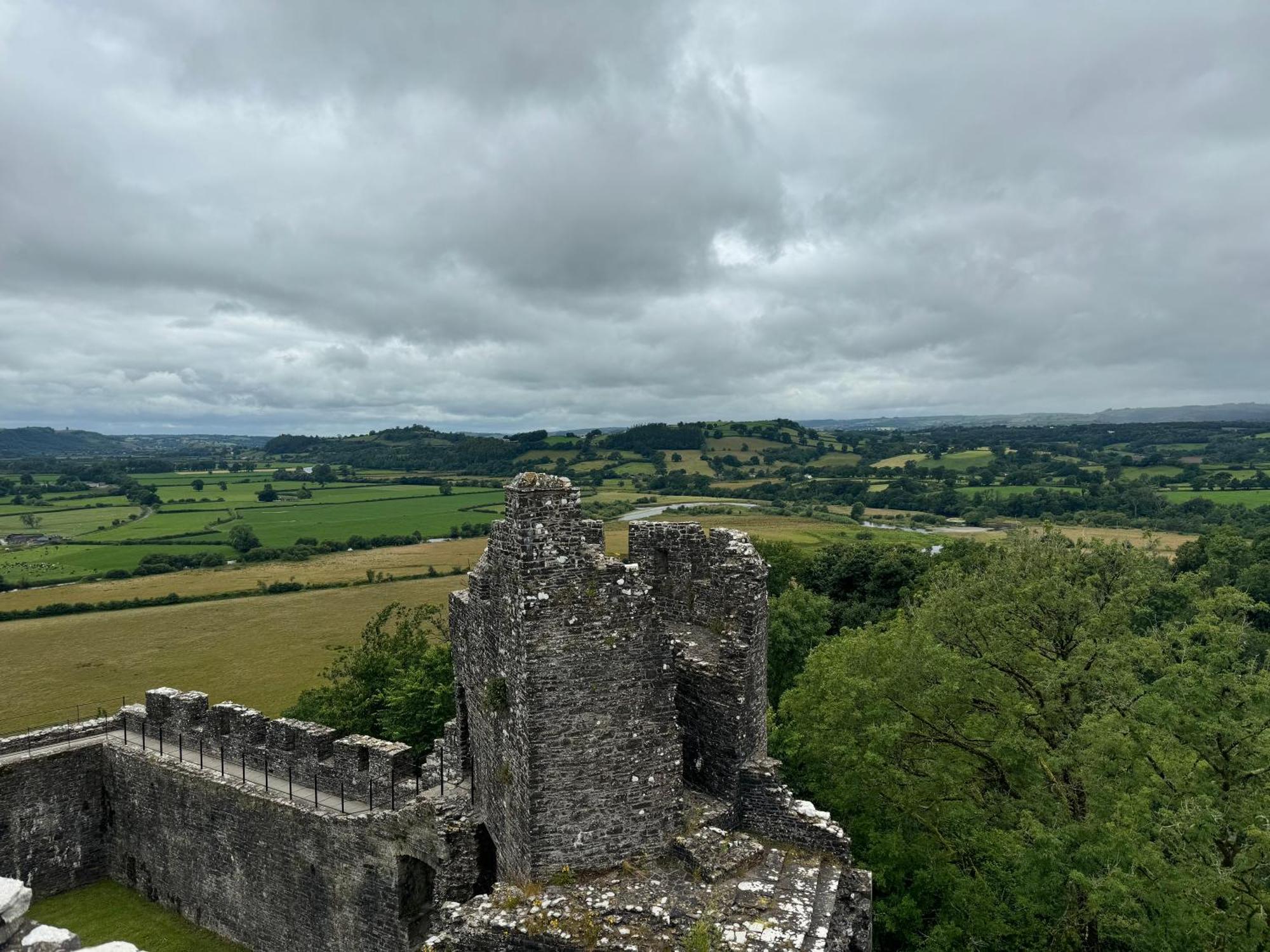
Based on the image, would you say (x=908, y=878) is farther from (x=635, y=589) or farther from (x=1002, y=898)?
(x=635, y=589)

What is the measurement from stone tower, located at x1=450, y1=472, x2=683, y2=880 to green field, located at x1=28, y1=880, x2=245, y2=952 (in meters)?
11.5

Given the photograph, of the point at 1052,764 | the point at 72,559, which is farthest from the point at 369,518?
the point at 1052,764

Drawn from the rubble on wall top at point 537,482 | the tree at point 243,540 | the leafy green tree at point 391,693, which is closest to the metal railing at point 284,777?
the leafy green tree at point 391,693

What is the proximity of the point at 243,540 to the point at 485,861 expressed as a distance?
271 ft

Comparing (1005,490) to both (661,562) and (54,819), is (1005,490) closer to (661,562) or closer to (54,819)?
(661,562)

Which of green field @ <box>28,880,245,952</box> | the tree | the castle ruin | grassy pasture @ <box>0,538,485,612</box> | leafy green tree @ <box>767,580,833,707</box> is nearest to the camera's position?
the castle ruin

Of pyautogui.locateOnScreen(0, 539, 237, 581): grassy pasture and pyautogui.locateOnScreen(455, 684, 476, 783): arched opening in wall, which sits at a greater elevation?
pyautogui.locateOnScreen(455, 684, 476, 783): arched opening in wall

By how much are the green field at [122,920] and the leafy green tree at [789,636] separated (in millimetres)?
22902

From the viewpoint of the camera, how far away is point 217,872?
14461 millimetres

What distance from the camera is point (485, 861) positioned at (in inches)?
395

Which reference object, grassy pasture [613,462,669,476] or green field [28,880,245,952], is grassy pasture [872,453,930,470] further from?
green field [28,880,245,952]

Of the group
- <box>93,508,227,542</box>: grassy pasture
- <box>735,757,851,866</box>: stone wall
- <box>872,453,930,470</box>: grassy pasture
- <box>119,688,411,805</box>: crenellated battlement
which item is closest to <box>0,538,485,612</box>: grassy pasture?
<box>93,508,227,542</box>: grassy pasture

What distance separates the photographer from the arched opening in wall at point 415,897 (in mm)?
11719

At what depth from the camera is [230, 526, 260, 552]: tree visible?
258 feet
